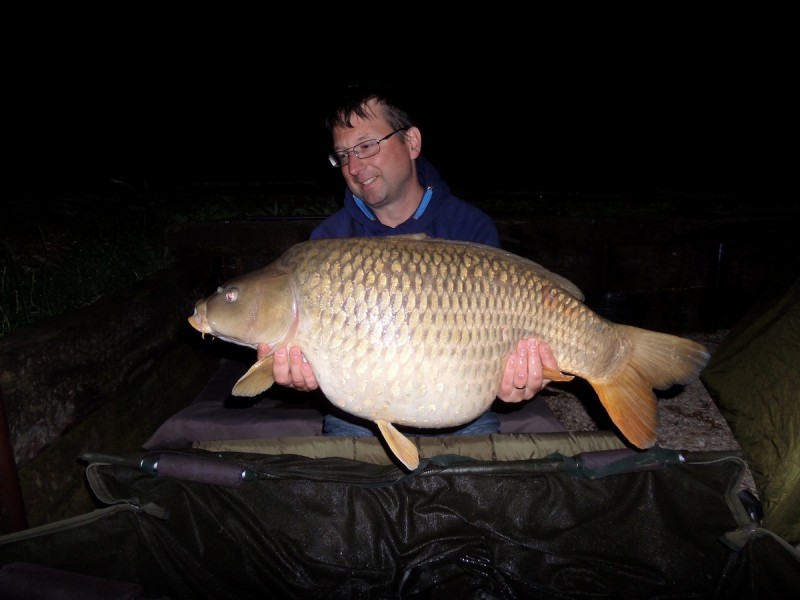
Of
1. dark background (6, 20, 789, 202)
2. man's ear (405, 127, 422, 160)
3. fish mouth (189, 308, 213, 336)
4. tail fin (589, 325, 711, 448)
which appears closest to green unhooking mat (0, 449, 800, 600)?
tail fin (589, 325, 711, 448)

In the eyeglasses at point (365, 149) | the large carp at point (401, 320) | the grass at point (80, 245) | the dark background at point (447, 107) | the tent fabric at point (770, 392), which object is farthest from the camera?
the dark background at point (447, 107)

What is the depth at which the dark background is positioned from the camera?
8.14 m

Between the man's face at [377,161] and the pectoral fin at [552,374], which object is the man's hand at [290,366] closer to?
the pectoral fin at [552,374]

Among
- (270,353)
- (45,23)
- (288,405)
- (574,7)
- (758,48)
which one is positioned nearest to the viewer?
(270,353)

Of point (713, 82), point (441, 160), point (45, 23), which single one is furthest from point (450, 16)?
point (45, 23)

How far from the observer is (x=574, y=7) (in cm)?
1415

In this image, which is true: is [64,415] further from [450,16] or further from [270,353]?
[450,16]

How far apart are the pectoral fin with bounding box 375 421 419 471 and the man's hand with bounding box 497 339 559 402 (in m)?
0.28

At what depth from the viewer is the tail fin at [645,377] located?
125cm

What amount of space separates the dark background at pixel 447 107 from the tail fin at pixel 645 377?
557cm

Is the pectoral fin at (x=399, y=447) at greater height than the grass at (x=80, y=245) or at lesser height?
lesser

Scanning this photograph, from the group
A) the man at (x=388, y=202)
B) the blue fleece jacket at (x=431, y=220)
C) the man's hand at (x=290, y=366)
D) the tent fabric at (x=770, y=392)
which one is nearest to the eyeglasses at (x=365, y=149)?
the man at (x=388, y=202)

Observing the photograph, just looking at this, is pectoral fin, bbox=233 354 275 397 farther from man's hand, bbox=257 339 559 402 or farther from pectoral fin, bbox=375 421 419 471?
pectoral fin, bbox=375 421 419 471

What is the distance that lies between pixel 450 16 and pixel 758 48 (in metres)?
8.24
